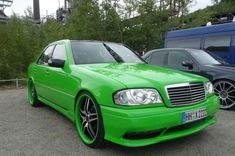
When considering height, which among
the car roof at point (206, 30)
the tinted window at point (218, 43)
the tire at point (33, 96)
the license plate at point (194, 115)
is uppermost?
the car roof at point (206, 30)

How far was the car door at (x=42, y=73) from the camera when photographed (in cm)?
529

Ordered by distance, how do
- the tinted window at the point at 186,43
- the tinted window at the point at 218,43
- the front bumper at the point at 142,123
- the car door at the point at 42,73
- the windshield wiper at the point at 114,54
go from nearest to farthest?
the front bumper at the point at 142,123 < the windshield wiper at the point at 114,54 < the car door at the point at 42,73 < the tinted window at the point at 218,43 < the tinted window at the point at 186,43

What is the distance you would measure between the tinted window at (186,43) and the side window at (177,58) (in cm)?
263

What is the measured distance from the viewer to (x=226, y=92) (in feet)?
19.7

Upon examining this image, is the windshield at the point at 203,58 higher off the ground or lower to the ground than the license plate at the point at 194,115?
higher

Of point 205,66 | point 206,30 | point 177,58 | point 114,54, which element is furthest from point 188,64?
point 206,30

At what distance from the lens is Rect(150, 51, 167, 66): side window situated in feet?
24.3

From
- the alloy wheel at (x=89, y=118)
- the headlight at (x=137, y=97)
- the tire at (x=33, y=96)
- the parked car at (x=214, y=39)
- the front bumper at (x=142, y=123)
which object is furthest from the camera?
the parked car at (x=214, y=39)

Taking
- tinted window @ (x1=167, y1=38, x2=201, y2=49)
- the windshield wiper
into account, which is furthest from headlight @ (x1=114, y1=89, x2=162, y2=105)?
tinted window @ (x1=167, y1=38, x2=201, y2=49)

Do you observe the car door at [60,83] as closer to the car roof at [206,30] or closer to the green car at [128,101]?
the green car at [128,101]

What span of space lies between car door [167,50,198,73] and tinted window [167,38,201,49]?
262 centimetres

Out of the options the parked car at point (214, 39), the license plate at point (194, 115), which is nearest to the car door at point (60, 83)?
the license plate at point (194, 115)

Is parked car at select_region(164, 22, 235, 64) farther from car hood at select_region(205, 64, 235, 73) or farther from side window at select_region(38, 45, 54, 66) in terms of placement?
side window at select_region(38, 45, 54, 66)

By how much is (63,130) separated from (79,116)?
2.09ft
